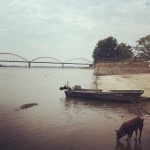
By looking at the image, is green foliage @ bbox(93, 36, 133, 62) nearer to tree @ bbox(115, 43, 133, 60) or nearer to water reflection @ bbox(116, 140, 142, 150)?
tree @ bbox(115, 43, 133, 60)

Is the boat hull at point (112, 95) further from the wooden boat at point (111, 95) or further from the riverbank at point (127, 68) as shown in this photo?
the riverbank at point (127, 68)

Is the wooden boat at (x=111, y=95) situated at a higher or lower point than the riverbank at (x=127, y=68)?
lower

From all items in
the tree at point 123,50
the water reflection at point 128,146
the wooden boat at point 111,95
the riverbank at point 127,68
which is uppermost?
the tree at point 123,50

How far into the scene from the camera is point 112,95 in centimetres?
2725

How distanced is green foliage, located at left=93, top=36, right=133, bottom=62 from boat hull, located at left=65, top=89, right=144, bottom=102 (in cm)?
7617

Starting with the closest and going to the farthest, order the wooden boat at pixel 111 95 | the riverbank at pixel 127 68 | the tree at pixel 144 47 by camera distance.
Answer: the wooden boat at pixel 111 95, the riverbank at pixel 127 68, the tree at pixel 144 47

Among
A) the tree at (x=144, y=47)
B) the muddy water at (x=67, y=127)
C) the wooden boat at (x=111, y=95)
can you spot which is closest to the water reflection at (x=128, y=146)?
the muddy water at (x=67, y=127)

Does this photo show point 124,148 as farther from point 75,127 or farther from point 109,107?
point 109,107

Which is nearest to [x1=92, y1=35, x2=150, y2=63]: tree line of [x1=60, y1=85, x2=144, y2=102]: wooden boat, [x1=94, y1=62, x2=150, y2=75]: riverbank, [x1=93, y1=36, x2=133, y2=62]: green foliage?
[x1=93, y1=36, x2=133, y2=62]: green foliage

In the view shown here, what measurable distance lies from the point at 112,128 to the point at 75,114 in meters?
5.66

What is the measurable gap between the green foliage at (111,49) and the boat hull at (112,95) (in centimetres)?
7617

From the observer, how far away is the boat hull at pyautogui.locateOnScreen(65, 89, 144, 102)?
26.0m

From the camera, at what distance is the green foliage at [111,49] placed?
10537cm

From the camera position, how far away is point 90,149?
42.7 ft
